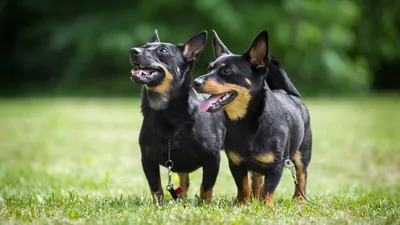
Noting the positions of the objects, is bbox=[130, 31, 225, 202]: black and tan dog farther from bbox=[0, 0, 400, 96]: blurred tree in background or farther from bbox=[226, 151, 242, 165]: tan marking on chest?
bbox=[0, 0, 400, 96]: blurred tree in background

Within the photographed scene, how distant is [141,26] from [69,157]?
19.1 meters

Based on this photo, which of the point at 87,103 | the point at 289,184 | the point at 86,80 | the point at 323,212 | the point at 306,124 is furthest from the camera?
the point at 86,80

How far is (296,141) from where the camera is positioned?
545 centimetres

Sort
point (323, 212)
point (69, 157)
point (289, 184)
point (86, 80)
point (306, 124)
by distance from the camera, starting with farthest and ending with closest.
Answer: point (86, 80) < point (69, 157) < point (289, 184) < point (306, 124) < point (323, 212)

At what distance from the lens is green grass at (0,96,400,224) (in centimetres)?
465

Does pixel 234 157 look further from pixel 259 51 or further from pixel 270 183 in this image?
pixel 259 51

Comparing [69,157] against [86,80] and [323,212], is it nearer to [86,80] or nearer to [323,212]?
[323,212]

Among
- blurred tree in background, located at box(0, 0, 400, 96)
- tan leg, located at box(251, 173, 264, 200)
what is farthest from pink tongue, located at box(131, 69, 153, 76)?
blurred tree in background, located at box(0, 0, 400, 96)

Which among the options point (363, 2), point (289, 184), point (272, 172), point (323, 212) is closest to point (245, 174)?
point (272, 172)

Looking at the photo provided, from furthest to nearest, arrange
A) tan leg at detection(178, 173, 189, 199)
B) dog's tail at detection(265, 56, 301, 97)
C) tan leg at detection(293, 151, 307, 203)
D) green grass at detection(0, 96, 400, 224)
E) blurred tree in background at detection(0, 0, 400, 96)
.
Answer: blurred tree in background at detection(0, 0, 400, 96) < tan leg at detection(178, 173, 189, 199) < tan leg at detection(293, 151, 307, 203) < dog's tail at detection(265, 56, 301, 97) < green grass at detection(0, 96, 400, 224)

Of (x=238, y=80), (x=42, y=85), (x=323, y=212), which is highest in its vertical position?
(x=238, y=80)

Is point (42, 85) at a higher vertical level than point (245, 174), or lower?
lower

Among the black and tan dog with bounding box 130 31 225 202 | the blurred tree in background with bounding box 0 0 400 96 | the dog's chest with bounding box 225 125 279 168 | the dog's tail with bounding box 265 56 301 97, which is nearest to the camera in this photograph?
the dog's chest with bounding box 225 125 279 168

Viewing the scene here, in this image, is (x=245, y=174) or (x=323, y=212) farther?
(x=245, y=174)
